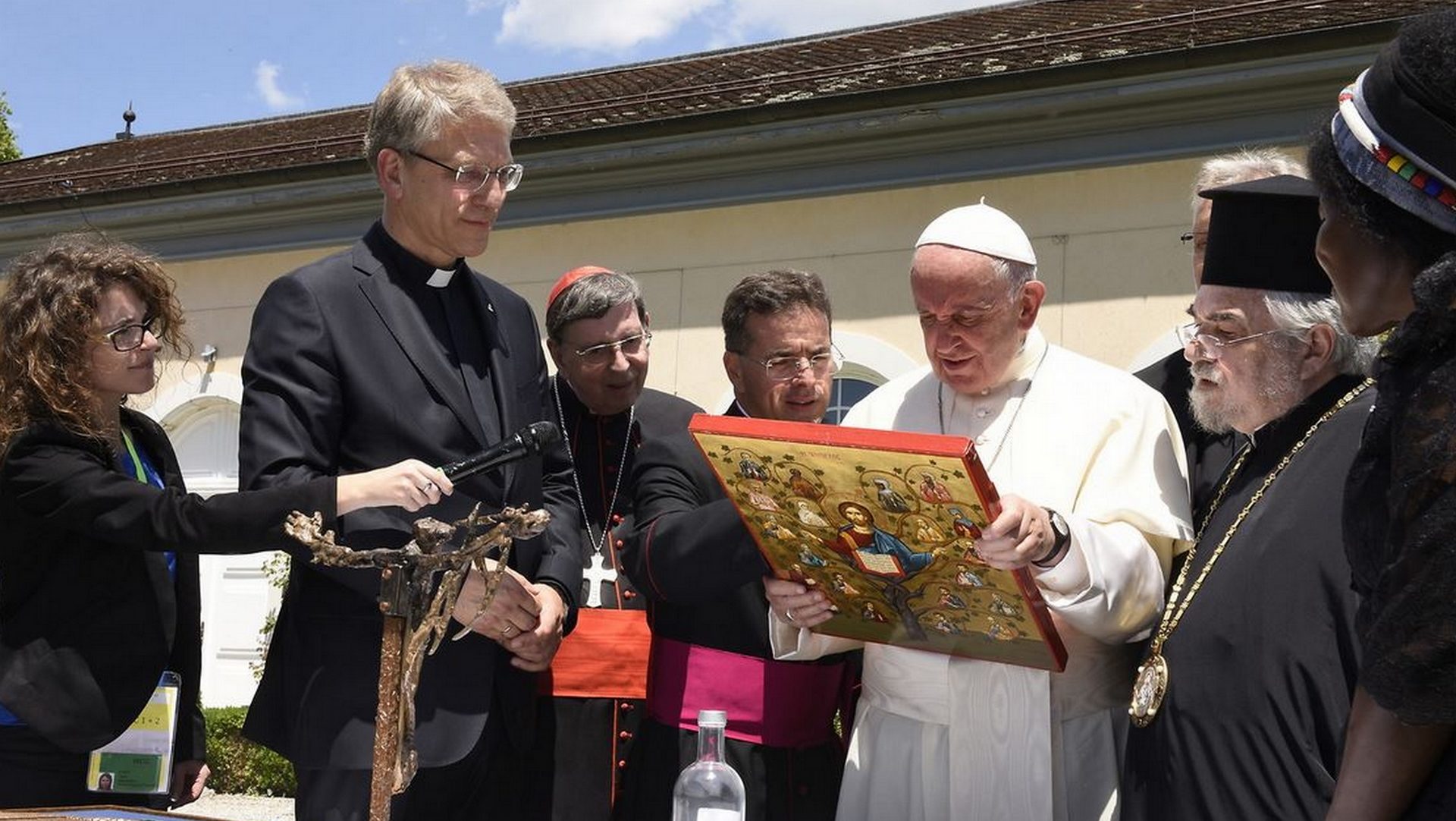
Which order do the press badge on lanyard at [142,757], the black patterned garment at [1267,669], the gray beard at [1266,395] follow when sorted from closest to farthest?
the black patterned garment at [1267,669], the gray beard at [1266,395], the press badge on lanyard at [142,757]

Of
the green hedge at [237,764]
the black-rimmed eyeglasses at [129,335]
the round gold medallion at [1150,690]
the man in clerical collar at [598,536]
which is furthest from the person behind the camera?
the green hedge at [237,764]

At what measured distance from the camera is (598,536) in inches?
176

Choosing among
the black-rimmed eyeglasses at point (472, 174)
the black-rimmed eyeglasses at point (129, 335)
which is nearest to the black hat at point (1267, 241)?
the black-rimmed eyeglasses at point (472, 174)

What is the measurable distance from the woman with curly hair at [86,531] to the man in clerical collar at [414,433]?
0.24 meters

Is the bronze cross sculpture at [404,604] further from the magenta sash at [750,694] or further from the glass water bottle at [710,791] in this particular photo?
the magenta sash at [750,694]

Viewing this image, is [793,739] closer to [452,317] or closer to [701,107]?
[452,317]

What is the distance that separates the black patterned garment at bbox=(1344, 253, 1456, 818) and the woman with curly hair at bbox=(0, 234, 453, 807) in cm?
198

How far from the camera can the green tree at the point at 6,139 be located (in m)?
34.4

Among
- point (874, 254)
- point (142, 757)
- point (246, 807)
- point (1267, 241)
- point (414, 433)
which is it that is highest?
point (874, 254)

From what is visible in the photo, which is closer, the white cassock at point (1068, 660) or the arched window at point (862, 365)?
the white cassock at point (1068, 660)

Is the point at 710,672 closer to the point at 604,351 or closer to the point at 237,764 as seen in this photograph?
the point at 604,351

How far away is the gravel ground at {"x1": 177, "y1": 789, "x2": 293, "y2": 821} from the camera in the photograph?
11.8m

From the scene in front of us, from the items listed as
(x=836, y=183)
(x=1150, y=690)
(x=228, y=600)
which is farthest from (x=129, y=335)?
(x=228, y=600)

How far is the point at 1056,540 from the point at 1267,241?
78 cm
